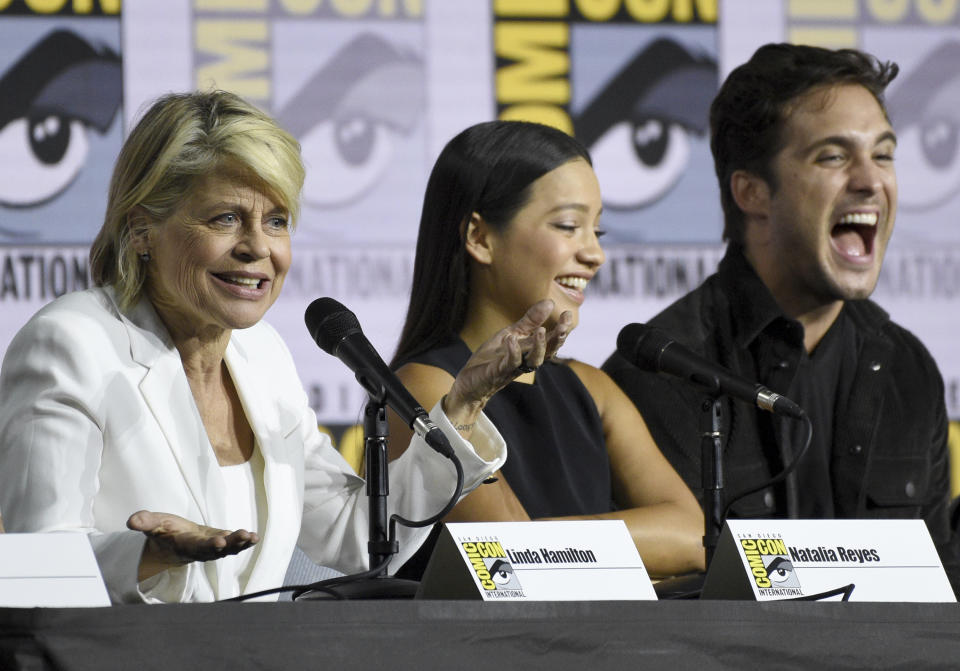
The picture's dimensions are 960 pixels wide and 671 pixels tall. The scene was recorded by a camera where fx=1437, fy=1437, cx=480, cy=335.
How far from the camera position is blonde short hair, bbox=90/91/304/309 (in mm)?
2080

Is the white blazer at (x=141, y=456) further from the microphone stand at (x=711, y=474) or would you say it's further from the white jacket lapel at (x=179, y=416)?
the microphone stand at (x=711, y=474)

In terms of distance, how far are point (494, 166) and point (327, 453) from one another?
63 cm

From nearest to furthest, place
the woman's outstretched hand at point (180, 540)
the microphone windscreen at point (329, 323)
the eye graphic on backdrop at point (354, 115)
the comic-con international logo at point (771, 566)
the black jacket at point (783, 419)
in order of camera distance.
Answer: the woman's outstretched hand at point (180, 540), the comic-con international logo at point (771, 566), the microphone windscreen at point (329, 323), the black jacket at point (783, 419), the eye graphic on backdrop at point (354, 115)

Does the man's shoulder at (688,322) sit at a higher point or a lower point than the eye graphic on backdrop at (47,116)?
lower

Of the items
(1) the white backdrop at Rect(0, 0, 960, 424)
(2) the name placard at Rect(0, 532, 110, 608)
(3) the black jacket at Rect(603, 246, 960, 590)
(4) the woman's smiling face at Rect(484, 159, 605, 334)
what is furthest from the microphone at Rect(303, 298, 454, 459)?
(1) the white backdrop at Rect(0, 0, 960, 424)

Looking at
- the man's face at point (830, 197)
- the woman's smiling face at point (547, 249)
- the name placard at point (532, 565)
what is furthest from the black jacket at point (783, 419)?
the name placard at point (532, 565)

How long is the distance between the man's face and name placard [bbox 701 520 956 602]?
1.36 meters

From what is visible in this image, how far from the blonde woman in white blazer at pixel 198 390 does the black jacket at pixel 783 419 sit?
0.85 metres

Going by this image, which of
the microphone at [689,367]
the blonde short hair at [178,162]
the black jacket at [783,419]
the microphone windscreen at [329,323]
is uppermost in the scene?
Answer: the blonde short hair at [178,162]

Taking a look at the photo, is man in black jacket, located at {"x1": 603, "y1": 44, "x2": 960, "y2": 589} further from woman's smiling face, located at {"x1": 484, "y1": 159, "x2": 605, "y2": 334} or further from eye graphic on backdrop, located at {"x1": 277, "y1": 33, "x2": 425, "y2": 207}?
eye graphic on backdrop, located at {"x1": 277, "y1": 33, "x2": 425, "y2": 207}

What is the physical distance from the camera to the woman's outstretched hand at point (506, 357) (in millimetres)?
1870

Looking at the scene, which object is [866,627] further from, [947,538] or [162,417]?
[947,538]

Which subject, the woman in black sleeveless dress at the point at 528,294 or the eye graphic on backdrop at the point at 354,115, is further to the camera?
the eye graphic on backdrop at the point at 354,115

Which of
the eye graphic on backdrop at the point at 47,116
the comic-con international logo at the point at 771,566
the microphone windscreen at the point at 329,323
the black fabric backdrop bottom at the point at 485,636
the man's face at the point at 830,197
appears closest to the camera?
the black fabric backdrop bottom at the point at 485,636
